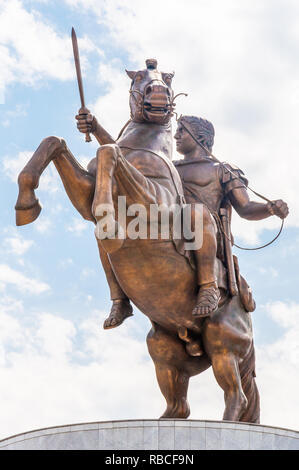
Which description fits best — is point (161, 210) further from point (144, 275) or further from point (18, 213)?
point (18, 213)

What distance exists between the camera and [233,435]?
45.2 ft

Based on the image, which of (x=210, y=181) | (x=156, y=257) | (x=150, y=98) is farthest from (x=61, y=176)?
(x=210, y=181)

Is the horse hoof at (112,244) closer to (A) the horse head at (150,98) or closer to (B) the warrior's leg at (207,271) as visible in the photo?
(B) the warrior's leg at (207,271)

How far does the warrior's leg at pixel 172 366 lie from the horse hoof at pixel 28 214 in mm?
2782

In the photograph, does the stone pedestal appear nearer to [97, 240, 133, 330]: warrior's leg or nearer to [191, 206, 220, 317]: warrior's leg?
[191, 206, 220, 317]: warrior's leg

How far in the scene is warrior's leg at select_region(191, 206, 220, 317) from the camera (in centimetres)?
1553

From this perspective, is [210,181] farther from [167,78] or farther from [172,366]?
[172,366]

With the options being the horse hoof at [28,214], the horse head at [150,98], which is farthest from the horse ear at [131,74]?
the horse hoof at [28,214]

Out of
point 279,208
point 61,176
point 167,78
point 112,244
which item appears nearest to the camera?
point 112,244

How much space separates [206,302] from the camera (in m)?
15.5

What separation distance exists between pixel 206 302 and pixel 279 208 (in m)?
2.16

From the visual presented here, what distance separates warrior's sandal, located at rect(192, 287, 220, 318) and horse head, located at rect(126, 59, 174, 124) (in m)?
2.50

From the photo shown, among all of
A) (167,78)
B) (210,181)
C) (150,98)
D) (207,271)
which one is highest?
(167,78)
